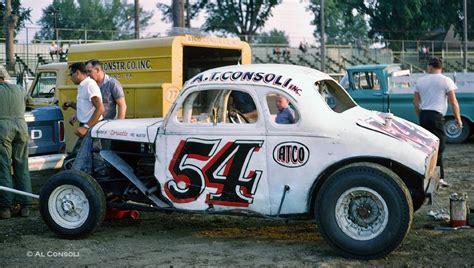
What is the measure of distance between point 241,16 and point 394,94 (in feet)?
150

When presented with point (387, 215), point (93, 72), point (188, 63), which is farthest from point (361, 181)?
point (188, 63)

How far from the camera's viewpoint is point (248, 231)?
23.6 feet

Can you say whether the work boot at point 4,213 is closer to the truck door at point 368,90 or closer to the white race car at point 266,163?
the white race car at point 266,163

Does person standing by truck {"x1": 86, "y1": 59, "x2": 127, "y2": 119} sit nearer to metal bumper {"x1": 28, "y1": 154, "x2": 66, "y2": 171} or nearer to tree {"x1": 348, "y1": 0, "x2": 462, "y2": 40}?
metal bumper {"x1": 28, "y1": 154, "x2": 66, "y2": 171}

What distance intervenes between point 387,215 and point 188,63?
667cm

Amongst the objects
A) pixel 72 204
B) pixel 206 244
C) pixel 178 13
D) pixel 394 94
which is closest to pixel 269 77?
pixel 206 244

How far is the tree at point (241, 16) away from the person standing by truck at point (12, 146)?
52.6 m

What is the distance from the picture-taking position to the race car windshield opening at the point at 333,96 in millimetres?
6633

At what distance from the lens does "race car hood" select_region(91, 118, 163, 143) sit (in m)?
6.79

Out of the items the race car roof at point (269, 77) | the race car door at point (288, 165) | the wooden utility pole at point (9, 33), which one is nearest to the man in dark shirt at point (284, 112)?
the race car door at point (288, 165)

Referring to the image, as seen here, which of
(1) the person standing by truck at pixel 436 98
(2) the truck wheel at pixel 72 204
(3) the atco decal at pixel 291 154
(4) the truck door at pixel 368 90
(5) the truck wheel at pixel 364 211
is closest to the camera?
(5) the truck wheel at pixel 364 211

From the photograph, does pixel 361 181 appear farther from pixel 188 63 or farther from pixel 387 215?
pixel 188 63

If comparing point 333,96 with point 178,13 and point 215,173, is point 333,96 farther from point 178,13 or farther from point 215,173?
point 178,13

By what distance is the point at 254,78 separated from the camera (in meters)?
6.52
